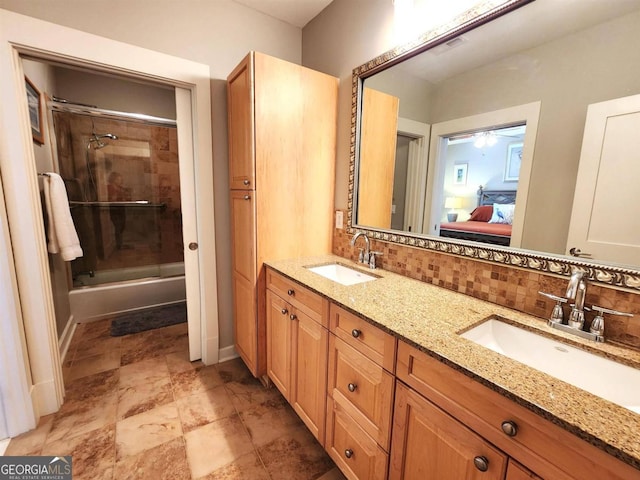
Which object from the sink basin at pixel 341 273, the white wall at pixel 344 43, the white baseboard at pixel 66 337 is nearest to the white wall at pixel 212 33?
the white wall at pixel 344 43

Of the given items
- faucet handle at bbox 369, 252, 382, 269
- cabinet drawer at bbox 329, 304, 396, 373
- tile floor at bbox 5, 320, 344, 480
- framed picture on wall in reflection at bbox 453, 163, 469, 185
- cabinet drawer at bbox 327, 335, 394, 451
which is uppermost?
framed picture on wall in reflection at bbox 453, 163, 469, 185

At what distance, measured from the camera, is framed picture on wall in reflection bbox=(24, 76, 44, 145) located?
1.85 m

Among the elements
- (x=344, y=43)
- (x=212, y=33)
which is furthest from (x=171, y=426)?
(x=344, y=43)

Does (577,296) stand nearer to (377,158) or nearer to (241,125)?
(377,158)

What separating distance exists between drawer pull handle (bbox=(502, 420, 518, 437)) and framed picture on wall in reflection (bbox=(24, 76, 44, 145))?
9.36 ft

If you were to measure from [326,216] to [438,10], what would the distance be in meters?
1.26

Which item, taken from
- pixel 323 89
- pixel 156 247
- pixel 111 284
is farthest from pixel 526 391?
pixel 156 247

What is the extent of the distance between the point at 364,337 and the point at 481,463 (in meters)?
0.46

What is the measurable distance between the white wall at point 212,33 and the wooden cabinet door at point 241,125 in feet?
0.40

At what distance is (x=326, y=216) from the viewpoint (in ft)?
6.56

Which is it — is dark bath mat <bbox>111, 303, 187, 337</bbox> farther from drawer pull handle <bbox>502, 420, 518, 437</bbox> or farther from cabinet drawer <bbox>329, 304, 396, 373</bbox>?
drawer pull handle <bbox>502, 420, 518, 437</bbox>

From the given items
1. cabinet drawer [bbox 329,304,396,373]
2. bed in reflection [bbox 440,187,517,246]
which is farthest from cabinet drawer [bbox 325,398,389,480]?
bed in reflection [bbox 440,187,517,246]

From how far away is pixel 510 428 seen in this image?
2.05ft

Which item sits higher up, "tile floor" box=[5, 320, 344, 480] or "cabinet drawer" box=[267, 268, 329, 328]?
"cabinet drawer" box=[267, 268, 329, 328]
